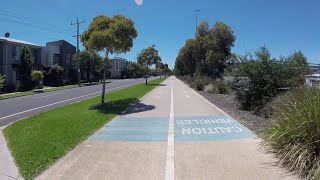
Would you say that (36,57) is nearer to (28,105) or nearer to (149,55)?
(149,55)

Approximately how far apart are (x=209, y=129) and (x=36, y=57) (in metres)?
49.7

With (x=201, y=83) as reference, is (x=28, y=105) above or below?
below

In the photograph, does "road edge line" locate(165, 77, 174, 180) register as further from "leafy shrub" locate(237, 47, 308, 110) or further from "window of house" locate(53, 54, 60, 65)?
"window of house" locate(53, 54, 60, 65)

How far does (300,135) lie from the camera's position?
6.72 metres

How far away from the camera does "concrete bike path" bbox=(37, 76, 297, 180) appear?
631 cm

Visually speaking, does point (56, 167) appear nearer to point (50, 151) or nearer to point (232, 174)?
point (50, 151)

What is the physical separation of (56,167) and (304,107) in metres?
4.63

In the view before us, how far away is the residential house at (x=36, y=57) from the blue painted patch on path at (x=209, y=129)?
1379 inches

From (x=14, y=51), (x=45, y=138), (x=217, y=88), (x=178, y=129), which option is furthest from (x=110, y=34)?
(x=14, y=51)

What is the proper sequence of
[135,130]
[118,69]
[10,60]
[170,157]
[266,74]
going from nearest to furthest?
1. [170,157]
2. [135,130]
3. [266,74]
4. [10,60]
5. [118,69]

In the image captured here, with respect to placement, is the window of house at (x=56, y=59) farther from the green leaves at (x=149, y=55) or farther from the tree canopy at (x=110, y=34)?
the tree canopy at (x=110, y=34)

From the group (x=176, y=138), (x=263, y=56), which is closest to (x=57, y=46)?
(x=263, y=56)

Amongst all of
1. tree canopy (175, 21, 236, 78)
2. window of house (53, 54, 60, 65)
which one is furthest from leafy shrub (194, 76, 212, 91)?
window of house (53, 54, 60, 65)

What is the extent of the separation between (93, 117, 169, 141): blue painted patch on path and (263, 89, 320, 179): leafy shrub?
9.86 feet
